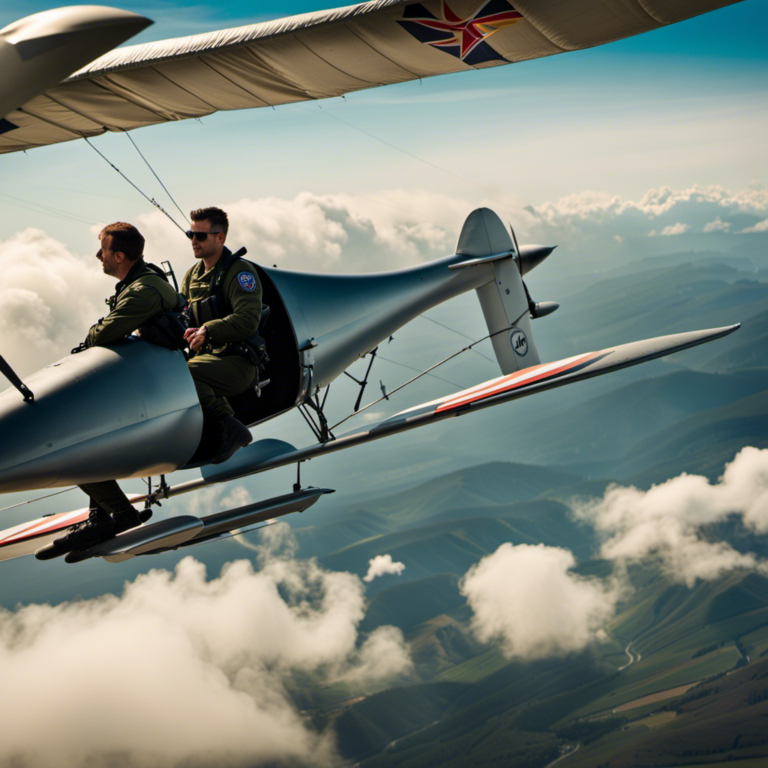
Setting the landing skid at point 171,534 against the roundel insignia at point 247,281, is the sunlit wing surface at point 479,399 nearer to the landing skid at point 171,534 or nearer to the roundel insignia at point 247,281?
the landing skid at point 171,534

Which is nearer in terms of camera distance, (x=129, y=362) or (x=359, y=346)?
(x=129, y=362)

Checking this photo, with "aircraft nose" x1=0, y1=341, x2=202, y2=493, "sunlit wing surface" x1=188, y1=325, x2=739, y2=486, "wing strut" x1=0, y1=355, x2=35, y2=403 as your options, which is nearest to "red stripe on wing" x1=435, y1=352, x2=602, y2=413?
"sunlit wing surface" x1=188, y1=325, x2=739, y2=486

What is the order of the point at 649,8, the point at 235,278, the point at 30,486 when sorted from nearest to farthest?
the point at 30,486, the point at 235,278, the point at 649,8

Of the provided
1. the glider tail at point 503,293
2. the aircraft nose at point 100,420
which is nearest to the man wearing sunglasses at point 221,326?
the aircraft nose at point 100,420

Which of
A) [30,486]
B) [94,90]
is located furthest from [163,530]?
[94,90]

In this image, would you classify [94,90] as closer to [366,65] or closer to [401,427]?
[366,65]

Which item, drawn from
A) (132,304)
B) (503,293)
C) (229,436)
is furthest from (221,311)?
(503,293)
